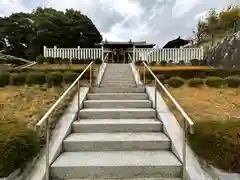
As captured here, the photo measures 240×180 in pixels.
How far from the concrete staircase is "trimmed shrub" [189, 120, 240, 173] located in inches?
13.9

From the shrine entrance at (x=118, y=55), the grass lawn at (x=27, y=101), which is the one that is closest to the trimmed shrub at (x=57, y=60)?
the shrine entrance at (x=118, y=55)

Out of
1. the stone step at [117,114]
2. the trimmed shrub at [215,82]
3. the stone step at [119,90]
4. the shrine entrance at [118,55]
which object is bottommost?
the stone step at [117,114]

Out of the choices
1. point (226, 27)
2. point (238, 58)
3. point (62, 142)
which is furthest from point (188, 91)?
point (226, 27)

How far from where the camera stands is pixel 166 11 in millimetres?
16688

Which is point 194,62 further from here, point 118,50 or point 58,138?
point 58,138

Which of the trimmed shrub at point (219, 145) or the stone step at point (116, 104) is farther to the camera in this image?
the stone step at point (116, 104)

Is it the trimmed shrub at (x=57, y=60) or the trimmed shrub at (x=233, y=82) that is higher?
the trimmed shrub at (x=57, y=60)

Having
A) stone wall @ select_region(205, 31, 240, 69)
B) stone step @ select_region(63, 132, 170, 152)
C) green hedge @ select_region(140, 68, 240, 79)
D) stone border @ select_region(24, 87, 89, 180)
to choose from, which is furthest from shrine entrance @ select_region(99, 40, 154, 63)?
stone step @ select_region(63, 132, 170, 152)

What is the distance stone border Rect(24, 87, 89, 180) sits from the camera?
3111 mm

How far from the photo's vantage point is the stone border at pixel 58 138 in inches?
122

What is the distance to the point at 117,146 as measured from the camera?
12.7 feet

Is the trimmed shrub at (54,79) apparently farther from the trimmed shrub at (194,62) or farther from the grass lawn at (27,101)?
the trimmed shrub at (194,62)

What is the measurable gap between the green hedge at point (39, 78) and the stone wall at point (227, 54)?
8168 mm

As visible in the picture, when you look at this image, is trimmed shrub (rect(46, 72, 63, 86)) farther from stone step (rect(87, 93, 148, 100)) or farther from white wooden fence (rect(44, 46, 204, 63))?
white wooden fence (rect(44, 46, 204, 63))
